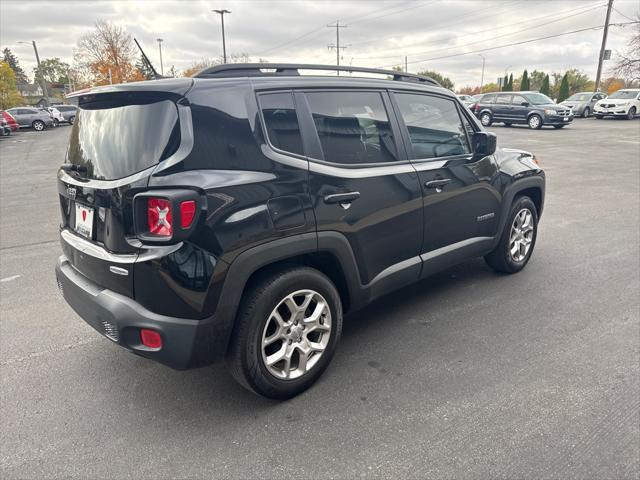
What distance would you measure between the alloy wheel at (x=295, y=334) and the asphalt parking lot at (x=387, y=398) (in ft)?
0.68

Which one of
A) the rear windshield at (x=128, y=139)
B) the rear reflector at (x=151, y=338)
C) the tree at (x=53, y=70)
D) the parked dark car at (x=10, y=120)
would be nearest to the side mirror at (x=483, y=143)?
the rear windshield at (x=128, y=139)

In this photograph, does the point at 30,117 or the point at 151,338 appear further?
the point at 30,117

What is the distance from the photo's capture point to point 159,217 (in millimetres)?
2211

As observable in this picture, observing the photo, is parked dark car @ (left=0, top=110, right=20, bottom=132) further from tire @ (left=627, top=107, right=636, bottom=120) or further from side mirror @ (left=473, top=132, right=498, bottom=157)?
tire @ (left=627, top=107, right=636, bottom=120)

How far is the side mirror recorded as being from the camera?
12.7 ft

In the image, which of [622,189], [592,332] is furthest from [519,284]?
[622,189]

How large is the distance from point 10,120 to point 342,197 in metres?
30.4

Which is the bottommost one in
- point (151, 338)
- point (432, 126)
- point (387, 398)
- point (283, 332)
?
point (387, 398)

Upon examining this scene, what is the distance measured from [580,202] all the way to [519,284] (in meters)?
4.23

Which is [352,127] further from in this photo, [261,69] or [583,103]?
[583,103]

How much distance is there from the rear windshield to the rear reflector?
79 cm

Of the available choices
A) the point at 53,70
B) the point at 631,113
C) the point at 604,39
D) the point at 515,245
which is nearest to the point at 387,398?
the point at 515,245

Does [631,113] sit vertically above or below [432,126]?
below

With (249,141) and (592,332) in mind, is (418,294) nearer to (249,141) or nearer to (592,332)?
(592,332)
